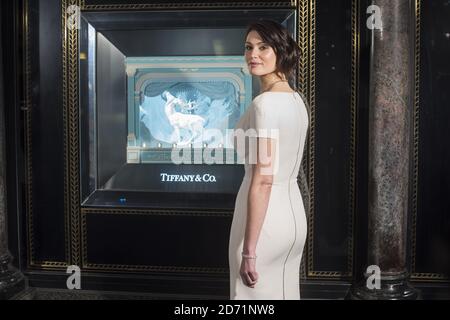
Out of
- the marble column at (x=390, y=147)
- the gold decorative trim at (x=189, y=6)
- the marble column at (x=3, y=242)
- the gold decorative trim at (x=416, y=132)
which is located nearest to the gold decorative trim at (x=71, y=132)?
the gold decorative trim at (x=189, y=6)

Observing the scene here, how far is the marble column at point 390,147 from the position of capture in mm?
3240

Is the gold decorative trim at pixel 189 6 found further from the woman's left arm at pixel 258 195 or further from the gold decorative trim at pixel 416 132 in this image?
the woman's left arm at pixel 258 195

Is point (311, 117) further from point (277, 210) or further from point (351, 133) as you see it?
point (277, 210)

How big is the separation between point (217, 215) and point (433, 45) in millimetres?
1890

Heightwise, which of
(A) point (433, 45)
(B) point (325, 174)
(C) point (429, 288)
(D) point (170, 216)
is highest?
(A) point (433, 45)

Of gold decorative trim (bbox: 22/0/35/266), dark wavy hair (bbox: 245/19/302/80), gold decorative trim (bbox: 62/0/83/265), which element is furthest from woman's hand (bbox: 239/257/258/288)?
gold decorative trim (bbox: 22/0/35/266)

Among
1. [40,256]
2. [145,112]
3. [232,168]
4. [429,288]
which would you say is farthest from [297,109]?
[40,256]

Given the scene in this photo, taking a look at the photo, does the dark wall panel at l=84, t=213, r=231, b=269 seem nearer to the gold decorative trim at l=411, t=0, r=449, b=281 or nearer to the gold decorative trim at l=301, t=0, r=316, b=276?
the gold decorative trim at l=301, t=0, r=316, b=276

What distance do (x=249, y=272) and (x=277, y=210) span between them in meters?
0.27

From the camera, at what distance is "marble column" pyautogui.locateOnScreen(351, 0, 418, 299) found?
128 inches
